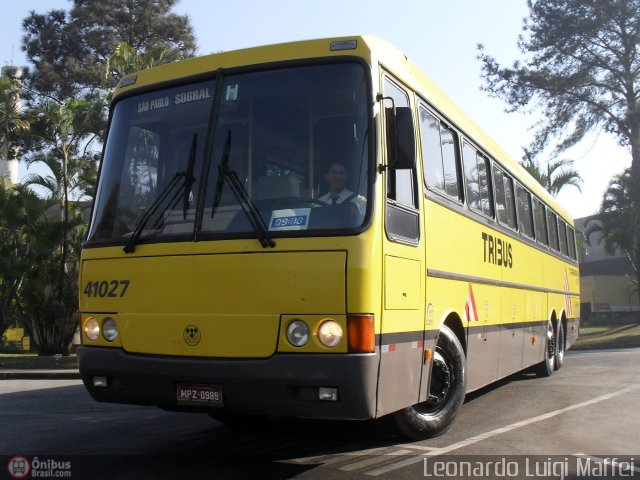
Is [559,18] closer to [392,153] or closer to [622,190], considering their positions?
[622,190]

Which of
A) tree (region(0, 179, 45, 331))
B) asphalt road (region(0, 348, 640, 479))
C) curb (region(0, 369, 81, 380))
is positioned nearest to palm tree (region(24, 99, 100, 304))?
tree (region(0, 179, 45, 331))

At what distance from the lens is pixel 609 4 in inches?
1236

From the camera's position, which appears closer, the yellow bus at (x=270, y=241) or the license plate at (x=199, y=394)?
the yellow bus at (x=270, y=241)

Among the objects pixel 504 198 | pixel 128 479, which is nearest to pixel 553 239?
pixel 504 198

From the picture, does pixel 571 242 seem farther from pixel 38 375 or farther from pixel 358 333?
pixel 358 333

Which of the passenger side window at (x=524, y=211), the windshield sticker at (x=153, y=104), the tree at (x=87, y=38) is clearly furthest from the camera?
the tree at (x=87, y=38)

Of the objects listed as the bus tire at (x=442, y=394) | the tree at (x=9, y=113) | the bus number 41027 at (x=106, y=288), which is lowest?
the bus tire at (x=442, y=394)

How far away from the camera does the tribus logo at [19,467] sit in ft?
18.6

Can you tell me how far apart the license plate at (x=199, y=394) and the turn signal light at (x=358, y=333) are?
42.3 inches

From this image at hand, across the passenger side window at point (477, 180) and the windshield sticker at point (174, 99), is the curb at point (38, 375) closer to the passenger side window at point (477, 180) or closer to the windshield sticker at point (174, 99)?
the passenger side window at point (477, 180)

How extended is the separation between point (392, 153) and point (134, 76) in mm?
2565

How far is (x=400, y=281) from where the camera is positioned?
18.0 ft

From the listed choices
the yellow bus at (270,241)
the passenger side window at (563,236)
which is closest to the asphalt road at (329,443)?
the yellow bus at (270,241)

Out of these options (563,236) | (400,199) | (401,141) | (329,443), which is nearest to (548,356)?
(563,236)
